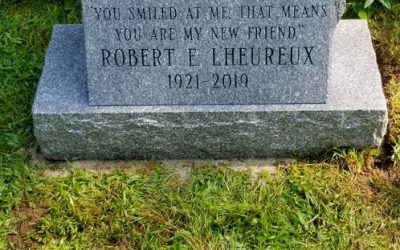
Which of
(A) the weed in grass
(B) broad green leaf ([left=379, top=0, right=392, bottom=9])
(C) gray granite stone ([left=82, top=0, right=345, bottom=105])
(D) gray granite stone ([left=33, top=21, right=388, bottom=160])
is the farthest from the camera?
(B) broad green leaf ([left=379, top=0, right=392, bottom=9])

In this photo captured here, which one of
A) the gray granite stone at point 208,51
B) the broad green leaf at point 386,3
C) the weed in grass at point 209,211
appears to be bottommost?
the weed in grass at point 209,211

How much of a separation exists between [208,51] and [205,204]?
70cm

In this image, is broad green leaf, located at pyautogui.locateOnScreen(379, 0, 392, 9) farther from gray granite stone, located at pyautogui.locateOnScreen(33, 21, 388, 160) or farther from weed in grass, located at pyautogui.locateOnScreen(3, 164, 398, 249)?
weed in grass, located at pyautogui.locateOnScreen(3, 164, 398, 249)

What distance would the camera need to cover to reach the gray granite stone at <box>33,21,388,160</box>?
3662 millimetres

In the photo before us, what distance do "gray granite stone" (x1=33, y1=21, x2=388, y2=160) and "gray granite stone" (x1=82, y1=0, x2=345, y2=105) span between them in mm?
70

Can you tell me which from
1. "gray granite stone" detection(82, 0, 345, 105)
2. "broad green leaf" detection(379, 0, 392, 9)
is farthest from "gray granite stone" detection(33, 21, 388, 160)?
"broad green leaf" detection(379, 0, 392, 9)

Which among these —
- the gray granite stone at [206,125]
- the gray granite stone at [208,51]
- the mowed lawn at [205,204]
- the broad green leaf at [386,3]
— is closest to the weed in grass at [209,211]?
the mowed lawn at [205,204]

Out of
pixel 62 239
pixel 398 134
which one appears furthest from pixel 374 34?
pixel 62 239

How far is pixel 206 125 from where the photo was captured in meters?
3.69

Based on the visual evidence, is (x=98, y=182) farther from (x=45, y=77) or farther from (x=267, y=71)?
(x=267, y=71)

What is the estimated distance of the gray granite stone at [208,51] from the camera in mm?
3547

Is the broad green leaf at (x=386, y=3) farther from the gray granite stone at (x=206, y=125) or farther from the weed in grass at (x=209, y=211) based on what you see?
the weed in grass at (x=209, y=211)

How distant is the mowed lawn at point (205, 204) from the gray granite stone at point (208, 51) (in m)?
0.36

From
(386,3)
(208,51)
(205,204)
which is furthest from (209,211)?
(386,3)
